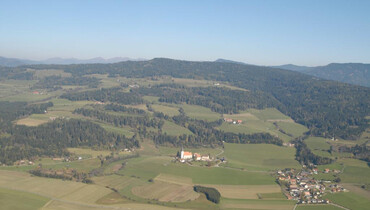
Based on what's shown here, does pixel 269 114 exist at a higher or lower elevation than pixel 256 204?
higher

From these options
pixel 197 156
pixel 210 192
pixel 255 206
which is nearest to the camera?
pixel 255 206

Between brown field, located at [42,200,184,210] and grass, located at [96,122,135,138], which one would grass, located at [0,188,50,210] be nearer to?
brown field, located at [42,200,184,210]

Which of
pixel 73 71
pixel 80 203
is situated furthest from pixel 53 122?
pixel 73 71

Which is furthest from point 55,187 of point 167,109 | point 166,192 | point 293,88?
point 293,88

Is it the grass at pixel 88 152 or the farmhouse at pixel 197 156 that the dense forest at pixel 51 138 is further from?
the farmhouse at pixel 197 156

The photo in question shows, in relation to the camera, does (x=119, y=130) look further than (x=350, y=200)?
Yes

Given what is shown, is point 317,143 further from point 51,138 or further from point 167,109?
point 51,138
